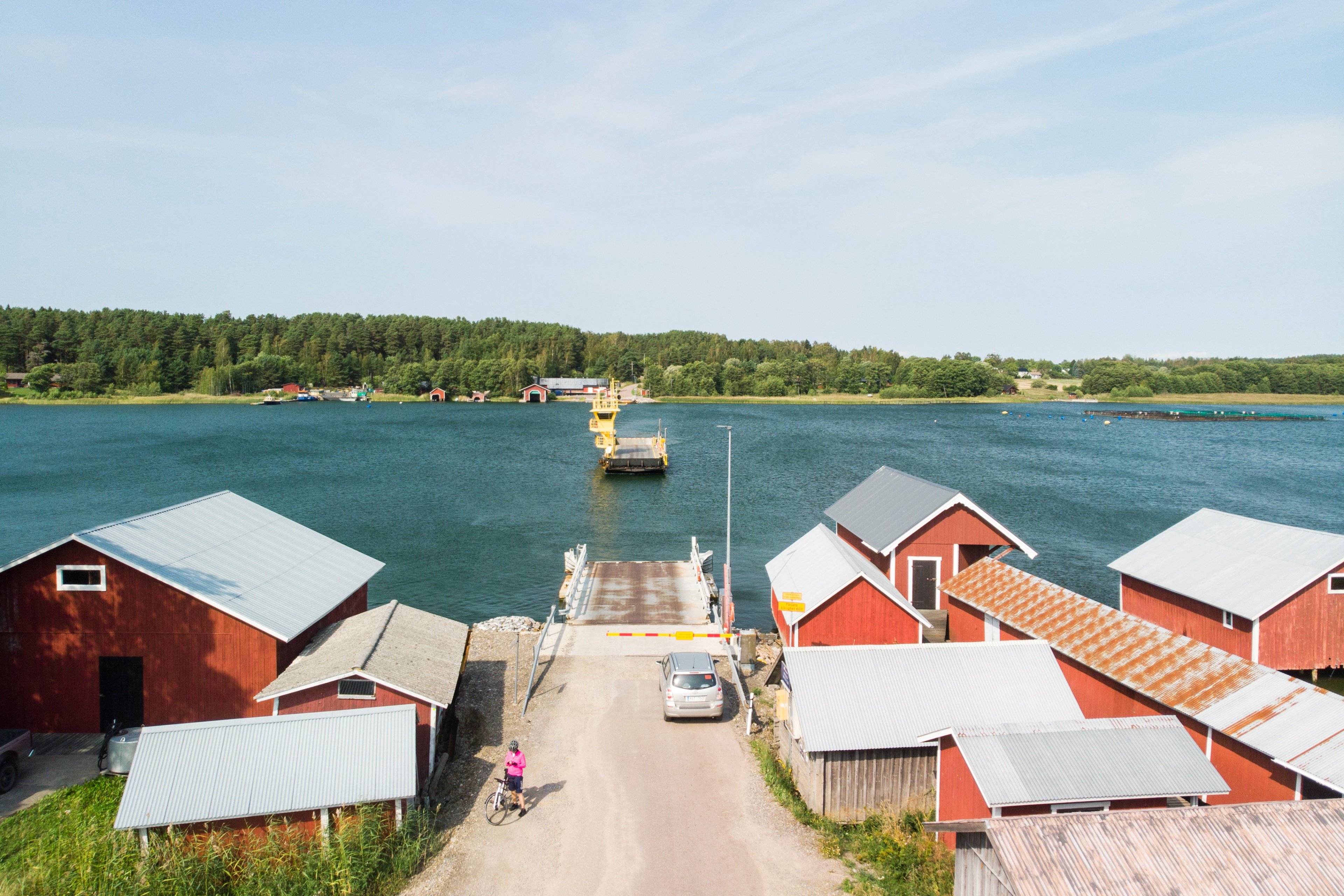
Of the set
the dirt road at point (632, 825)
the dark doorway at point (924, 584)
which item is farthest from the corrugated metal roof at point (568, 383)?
the dirt road at point (632, 825)

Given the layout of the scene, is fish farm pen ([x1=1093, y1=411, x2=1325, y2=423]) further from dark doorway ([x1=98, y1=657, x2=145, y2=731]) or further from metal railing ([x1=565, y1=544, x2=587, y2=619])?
dark doorway ([x1=98, y1=657, x2=145, y2=731])

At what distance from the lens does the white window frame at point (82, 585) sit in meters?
17.3

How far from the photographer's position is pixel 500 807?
14758mm

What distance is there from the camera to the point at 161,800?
12.8m

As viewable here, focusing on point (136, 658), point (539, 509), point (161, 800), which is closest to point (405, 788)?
point (161, 800)

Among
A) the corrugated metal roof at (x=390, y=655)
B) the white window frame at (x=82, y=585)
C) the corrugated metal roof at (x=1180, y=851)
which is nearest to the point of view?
the corrugated metal roof at (x=1180, y=851)

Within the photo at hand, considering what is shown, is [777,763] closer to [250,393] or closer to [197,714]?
[197,714]

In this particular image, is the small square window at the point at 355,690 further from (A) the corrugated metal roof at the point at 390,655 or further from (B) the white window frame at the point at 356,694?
(A) the corrugated metal roof at the point at 390,655

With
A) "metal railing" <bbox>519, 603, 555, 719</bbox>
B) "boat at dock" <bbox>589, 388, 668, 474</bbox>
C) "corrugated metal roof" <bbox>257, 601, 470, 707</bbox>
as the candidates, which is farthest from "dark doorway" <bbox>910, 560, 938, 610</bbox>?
"boat at dock" <bbox>589, 388, 668, 474</bbox>

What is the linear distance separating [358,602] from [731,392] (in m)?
177

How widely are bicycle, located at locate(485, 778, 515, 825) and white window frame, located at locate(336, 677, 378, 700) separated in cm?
321

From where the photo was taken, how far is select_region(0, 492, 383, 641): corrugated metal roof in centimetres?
1767

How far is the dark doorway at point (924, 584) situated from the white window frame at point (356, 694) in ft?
52.6

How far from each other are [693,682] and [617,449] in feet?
201
